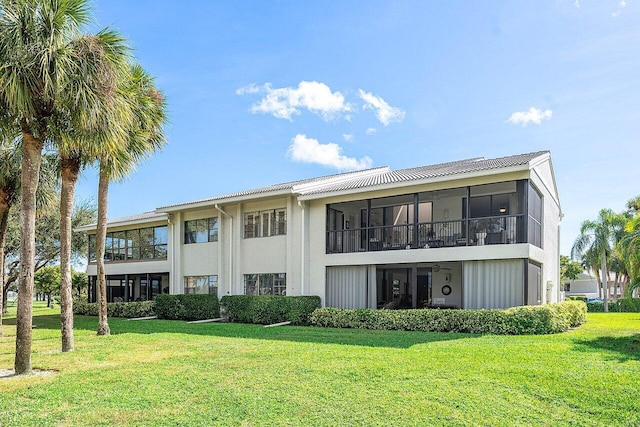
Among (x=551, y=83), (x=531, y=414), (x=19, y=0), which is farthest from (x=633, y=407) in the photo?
(x=551, y=83)

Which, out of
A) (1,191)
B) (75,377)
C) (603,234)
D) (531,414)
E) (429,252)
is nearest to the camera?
(531,414)

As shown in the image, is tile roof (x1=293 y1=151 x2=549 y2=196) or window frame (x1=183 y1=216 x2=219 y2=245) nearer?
tile roof (x1=293 y1=151 x2=549 y2=196)

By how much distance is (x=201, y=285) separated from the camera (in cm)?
2269

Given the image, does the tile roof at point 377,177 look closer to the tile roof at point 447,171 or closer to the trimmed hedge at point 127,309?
the tile roof at point 447,171

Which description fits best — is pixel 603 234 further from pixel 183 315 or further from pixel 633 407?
pixel 633 407

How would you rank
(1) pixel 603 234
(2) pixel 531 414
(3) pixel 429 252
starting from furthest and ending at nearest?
(1) pixel 603 234
(3) pixel 429 252
(2) pixel 531 414

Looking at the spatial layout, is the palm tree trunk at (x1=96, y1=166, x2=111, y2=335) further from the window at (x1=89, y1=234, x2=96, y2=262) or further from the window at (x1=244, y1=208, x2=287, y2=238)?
the window at (x1=89, y1=234, x2=96, y2=262)

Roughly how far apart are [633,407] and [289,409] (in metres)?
4.56

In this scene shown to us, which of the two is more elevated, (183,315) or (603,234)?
(603,234)

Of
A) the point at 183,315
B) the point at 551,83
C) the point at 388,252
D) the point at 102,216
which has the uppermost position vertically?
the point at 551,83

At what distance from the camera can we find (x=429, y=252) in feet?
53.8

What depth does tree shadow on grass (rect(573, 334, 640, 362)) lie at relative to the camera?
9.74 meters

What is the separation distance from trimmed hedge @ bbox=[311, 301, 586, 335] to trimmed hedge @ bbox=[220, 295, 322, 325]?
2.25 ft

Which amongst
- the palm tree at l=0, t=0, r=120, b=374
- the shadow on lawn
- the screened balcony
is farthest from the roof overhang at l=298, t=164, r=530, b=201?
the palm tree at l=0, t=0, r=120, b=374
